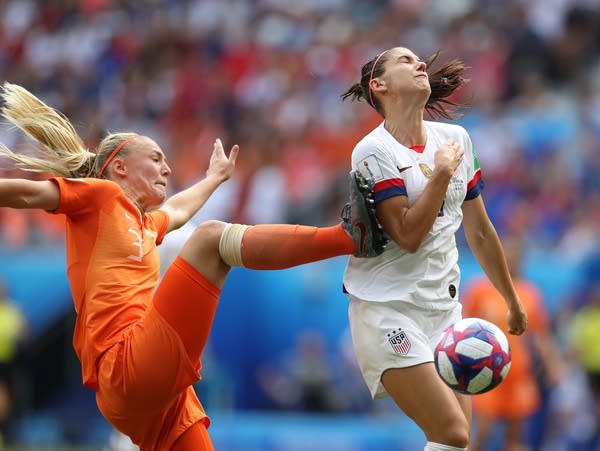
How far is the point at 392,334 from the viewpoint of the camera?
17.8 ft

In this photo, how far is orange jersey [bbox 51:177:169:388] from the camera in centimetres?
539

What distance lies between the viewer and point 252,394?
1170 centimetres

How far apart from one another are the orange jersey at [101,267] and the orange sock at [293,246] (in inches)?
22.7

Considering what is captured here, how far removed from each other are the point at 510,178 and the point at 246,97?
4.29 meters

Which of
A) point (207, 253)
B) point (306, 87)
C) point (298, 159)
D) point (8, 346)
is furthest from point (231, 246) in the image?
point (306, 87)

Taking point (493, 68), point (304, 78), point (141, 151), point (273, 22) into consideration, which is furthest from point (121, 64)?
point (141, 151)

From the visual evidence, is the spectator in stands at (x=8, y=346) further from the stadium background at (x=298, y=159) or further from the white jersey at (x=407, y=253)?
the white jersey at (x=407, y=253)

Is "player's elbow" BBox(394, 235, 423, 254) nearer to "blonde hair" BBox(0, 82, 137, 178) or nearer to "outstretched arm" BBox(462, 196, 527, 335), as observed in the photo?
"outstretched arm" BBox(462, 196, 527, 335)

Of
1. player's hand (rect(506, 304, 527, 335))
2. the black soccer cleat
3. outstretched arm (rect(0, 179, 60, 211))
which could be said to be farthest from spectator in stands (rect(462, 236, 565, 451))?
outstretched arm (rect(0, 179, 60, 211))

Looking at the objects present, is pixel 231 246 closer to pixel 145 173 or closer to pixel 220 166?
pixel 145 173

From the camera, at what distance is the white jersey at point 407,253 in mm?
5473

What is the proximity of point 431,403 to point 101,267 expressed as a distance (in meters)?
1.61

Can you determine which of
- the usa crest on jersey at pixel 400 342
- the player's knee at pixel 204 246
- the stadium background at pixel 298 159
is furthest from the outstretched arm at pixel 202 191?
the stadium background at pixel 298 159

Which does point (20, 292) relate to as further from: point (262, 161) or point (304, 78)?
point (304, 78)
